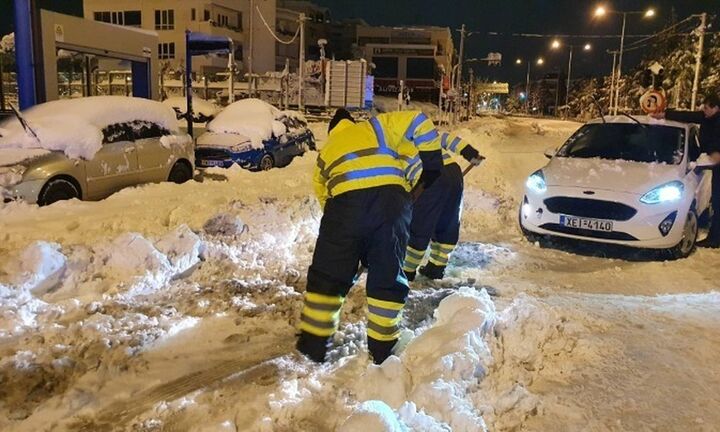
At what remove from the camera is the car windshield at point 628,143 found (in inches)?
308

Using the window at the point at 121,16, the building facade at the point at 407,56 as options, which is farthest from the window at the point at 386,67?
the window at the point at 121,16

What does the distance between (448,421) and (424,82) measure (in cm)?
5769

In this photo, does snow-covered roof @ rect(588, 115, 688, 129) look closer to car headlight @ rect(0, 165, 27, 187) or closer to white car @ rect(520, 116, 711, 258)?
white car @ rect(520, 116, 711, 258)

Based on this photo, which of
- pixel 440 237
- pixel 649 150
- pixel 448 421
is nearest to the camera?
pixel 448 421

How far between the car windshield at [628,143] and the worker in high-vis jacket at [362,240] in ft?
16.0

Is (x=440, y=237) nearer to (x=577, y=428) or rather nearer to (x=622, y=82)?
(x=577, y=428)

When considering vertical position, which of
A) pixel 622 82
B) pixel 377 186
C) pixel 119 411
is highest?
pixel 622 82

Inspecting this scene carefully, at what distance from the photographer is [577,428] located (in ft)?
10.1

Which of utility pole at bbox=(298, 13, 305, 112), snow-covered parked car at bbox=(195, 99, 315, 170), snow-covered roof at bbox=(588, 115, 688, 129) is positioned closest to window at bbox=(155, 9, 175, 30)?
utility pole at bbox=(298, 13, 305, 112)

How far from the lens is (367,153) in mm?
4078

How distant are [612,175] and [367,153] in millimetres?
4326

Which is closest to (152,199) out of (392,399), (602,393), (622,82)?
(392,399)

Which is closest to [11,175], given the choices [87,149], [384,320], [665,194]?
[87,149]

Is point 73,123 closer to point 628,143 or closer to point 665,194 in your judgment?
point 628,143
